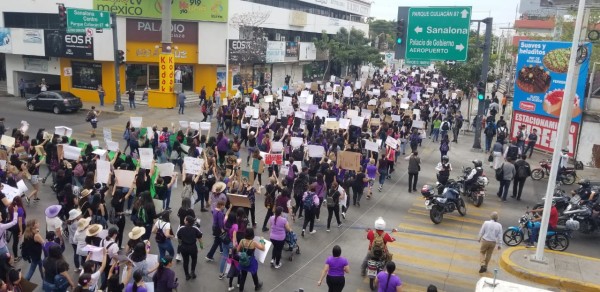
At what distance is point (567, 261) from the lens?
12445mm

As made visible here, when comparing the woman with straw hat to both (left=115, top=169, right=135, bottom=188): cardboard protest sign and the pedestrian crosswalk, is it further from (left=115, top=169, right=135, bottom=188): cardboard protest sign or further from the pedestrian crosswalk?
the pedestrian crosswalk

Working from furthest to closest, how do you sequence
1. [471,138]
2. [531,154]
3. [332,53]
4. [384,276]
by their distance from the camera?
[332,53] < [471,138] < [531,154] < [384,276]

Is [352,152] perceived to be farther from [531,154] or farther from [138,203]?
[531,154]

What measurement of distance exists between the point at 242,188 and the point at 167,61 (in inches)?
882

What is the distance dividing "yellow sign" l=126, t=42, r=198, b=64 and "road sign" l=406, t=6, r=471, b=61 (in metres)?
18.4

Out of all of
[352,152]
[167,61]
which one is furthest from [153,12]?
[352,152]

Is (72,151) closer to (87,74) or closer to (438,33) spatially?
(438,33)

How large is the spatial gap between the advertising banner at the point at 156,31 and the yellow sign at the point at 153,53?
34cm

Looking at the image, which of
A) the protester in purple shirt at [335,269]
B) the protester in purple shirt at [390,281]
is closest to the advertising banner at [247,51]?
the protester in purple shirt at [335,269]

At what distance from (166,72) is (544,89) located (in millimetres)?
21961

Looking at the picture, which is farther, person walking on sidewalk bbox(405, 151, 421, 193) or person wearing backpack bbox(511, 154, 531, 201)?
person walking on sidewalk bbox(405, 151, 421, 193)

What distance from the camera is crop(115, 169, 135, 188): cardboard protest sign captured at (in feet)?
42.2

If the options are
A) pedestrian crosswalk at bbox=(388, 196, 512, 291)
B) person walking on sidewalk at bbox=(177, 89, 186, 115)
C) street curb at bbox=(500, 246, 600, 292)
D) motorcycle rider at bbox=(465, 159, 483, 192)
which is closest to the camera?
street curb at bbox=(500, 246, 600, 292)

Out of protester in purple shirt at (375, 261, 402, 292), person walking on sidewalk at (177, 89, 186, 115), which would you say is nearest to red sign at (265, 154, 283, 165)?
protester in purple shirt at (375, 261, 402, 292)
